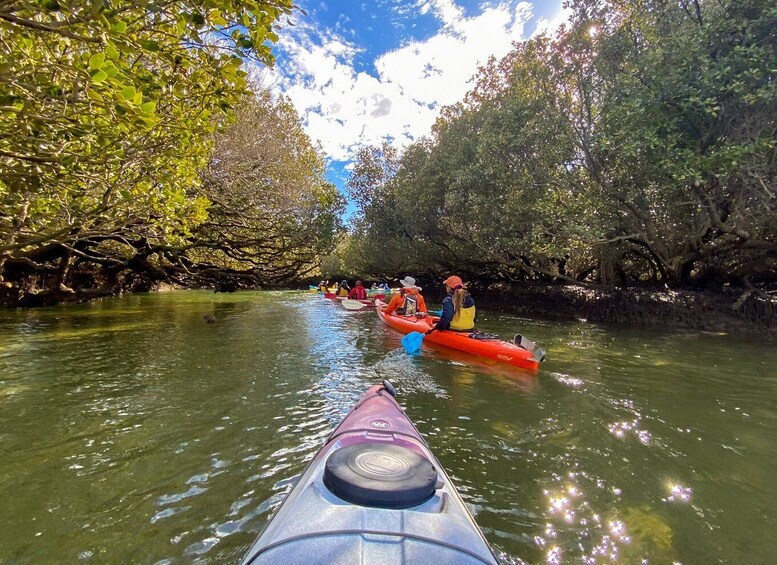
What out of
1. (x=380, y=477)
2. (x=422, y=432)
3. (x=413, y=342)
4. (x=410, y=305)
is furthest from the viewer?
(x=410, y=305)

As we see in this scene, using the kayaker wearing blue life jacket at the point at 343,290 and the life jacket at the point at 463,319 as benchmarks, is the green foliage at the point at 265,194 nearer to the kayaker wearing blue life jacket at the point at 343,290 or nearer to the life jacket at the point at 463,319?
the kayaker wearing blue life jacket at the point at 343,290

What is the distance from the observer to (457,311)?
336 inches

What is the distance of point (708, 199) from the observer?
31.4 feet

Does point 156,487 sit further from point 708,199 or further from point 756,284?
point 756,284

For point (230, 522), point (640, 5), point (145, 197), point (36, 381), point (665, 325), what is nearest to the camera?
point (230, 522)

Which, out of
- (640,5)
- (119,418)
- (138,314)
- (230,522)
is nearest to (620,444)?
(230,522)

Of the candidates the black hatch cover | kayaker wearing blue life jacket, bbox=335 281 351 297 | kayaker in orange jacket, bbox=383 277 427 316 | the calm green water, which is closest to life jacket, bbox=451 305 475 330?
the calm green water

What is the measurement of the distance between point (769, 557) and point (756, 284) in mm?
17276

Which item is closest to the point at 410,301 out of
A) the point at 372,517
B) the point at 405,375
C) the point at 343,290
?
the point at 405,375

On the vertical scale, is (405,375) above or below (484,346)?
below

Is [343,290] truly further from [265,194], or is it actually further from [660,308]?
[660,308]

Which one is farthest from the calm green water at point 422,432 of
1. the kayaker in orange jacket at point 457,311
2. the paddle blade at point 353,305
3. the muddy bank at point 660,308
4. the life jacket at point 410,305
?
the paddle blade at point 353,305

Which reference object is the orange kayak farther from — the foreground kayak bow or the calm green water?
the foreground kayak bow

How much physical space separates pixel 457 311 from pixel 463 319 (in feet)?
0.70
